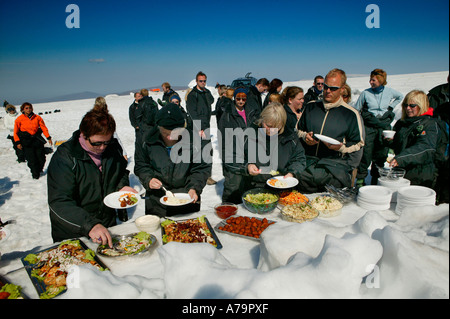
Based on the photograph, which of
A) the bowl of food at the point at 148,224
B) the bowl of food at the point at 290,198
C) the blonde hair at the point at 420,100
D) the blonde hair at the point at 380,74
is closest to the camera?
the bowl of food at the point at 148,224

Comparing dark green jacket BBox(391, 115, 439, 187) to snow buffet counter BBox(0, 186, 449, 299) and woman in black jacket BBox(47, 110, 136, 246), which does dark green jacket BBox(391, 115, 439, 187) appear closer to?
snow buffet counter BBox(0, 186, 449, 299)

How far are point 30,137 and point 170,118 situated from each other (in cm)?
Answer: 691

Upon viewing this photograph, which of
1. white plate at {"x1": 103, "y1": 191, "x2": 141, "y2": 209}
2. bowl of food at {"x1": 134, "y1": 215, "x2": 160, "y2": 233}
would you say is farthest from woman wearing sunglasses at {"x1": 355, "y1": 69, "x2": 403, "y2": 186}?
white plate at {"x1": 103, "y1": 191, "x2": 141, "y2": 209}

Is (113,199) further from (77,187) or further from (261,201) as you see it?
(261,201)

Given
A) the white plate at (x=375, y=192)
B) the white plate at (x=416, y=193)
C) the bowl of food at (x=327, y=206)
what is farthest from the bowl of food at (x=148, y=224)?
the white plate at (x=416, y=193)

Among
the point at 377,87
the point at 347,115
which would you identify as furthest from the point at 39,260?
the point at 377,87

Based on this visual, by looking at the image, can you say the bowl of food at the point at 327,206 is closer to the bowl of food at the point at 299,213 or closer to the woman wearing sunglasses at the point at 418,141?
the bowl of food at the point at 299,213

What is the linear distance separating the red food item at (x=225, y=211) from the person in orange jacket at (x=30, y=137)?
7.39 meters

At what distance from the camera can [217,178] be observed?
7.55 metres

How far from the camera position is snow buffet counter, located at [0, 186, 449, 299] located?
1206mm

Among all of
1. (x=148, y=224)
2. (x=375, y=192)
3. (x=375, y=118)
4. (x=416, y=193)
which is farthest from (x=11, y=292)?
(x=375, y=118)

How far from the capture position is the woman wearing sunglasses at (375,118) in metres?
6.09

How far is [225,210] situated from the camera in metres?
2.91
